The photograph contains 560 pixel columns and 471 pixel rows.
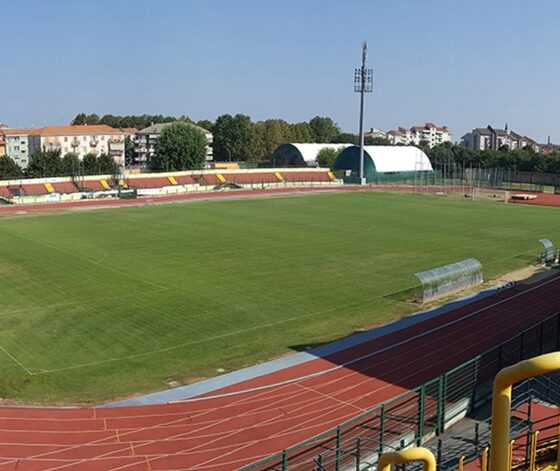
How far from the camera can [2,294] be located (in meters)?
28.1

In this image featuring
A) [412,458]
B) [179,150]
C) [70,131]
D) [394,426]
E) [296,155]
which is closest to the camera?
[412,458]

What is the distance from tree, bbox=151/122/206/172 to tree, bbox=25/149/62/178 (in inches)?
676

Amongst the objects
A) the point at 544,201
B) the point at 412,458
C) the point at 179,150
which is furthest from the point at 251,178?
the point at 412,458

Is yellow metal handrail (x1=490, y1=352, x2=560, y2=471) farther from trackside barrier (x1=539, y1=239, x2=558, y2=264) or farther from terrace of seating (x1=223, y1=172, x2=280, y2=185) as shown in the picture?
terrace of seating (x1=223, y1=172, x2=280, y2=185)

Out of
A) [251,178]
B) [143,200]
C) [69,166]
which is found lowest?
[143,200]

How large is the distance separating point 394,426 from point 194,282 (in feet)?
58.4

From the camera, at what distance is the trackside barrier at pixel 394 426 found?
1213 centimetres

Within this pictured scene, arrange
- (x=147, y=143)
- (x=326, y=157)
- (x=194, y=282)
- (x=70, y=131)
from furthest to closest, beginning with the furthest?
(x=147, y=143)
(x=70, y=131)
(x=326, y=157)
(x=194, y=282)

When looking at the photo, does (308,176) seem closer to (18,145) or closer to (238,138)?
(238,138)

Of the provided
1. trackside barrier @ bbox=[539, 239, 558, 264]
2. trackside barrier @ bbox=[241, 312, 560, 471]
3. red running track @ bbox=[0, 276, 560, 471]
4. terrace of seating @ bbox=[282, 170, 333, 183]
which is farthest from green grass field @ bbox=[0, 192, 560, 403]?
terrace of seating @ bbox=[282, 170, 333, 183]

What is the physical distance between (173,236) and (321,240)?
10580mm

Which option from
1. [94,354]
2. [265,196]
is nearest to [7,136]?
[265,196]

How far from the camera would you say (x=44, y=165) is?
86188 millimetres

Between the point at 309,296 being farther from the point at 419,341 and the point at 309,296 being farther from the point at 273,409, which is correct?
the point at 273,409
